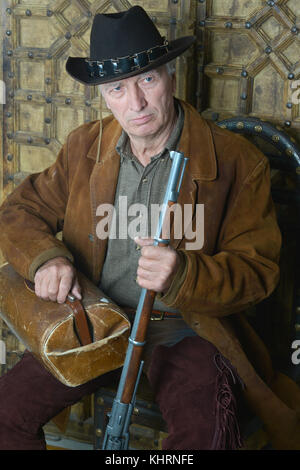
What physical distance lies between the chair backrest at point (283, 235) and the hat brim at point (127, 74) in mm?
368

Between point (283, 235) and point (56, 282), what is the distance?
36.5 inches

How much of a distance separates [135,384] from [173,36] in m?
1.34

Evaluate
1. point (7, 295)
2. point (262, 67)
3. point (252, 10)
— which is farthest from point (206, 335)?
point (252, 10)

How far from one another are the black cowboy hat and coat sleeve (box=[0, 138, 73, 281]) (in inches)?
17.6

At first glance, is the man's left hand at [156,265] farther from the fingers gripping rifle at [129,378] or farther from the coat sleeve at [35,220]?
the coat sleeve at [35,220]

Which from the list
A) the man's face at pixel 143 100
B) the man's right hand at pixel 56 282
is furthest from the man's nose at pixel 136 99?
the man's right hand at pixel 56 282

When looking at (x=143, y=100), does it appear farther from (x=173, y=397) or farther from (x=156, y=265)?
(x=173, y=397)

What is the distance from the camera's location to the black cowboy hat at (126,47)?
7.04 ft

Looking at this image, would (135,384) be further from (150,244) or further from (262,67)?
(262,67)

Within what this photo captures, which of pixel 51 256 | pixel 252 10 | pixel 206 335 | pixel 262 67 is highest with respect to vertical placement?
pixel 252 10

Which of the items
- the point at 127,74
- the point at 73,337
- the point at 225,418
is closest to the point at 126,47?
the point at 127,74

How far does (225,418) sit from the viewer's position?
6.59 ft

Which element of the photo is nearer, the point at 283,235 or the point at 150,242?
the point at 150,242

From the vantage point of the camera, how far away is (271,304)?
2.69 meters
